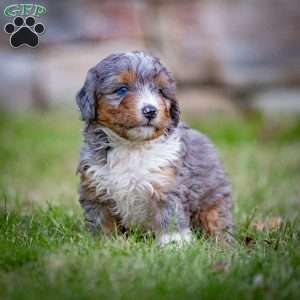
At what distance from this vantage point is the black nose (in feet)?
19.5

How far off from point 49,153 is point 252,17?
487cm

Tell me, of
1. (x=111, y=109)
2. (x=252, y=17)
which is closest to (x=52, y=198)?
(x=111, y=109)

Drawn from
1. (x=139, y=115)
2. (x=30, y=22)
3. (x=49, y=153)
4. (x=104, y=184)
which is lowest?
(x=49, y=153)

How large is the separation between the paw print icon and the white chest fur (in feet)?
4.26

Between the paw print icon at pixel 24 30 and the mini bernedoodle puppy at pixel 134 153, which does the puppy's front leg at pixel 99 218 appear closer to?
the mini bernedoodle puppy at pixel 134 153

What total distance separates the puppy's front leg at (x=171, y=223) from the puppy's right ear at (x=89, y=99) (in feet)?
2.82

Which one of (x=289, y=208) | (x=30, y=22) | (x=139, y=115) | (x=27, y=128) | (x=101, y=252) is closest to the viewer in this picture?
(x=101, y=252)

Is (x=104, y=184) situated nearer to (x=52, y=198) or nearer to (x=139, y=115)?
(x=139, y=115)

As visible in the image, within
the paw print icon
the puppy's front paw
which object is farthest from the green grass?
the paw print icon

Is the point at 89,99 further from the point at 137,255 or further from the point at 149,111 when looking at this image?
the point at 137,255

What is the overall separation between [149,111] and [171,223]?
0.85 m

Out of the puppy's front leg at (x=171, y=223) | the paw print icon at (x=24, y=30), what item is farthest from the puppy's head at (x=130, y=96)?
the paw print icon at (x=24, y=30)

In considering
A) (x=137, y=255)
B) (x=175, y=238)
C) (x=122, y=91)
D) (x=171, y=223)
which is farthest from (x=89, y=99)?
(x=137, y=255)

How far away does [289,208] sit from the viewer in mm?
8578
